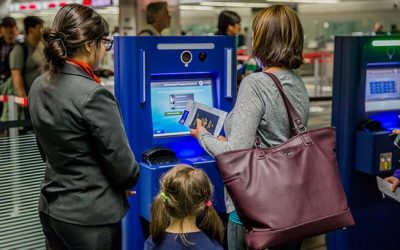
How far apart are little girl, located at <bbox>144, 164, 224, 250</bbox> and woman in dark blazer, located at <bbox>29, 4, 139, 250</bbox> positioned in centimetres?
15

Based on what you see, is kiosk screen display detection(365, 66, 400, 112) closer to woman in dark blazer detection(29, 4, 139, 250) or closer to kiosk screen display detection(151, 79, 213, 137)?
kiosk screen display detection(151, 79, 213, 137)

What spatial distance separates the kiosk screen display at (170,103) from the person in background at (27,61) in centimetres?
269

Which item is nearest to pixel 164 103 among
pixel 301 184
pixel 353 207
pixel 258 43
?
pixel 258 43

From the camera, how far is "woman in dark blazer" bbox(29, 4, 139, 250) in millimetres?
1751

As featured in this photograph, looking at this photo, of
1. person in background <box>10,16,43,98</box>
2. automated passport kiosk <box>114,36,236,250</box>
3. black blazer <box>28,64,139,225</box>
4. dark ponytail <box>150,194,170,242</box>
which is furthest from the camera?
person in background <box>10,16,43,98</box>

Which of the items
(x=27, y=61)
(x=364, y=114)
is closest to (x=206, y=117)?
(x=364, y=114)

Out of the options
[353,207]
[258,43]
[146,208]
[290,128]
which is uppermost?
[258,43]

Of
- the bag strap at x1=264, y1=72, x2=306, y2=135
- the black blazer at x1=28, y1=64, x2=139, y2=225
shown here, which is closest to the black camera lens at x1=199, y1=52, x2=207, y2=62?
the bag strap at x1=264, y1=72, x2=306, y2=135

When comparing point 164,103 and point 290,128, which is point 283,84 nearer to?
point 290,128

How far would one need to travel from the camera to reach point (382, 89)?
305cm

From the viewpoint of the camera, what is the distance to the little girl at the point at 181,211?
6.28 ft

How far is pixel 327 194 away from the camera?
186 centimetres

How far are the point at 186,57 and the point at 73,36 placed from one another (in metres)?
0.89

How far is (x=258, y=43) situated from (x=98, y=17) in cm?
58
